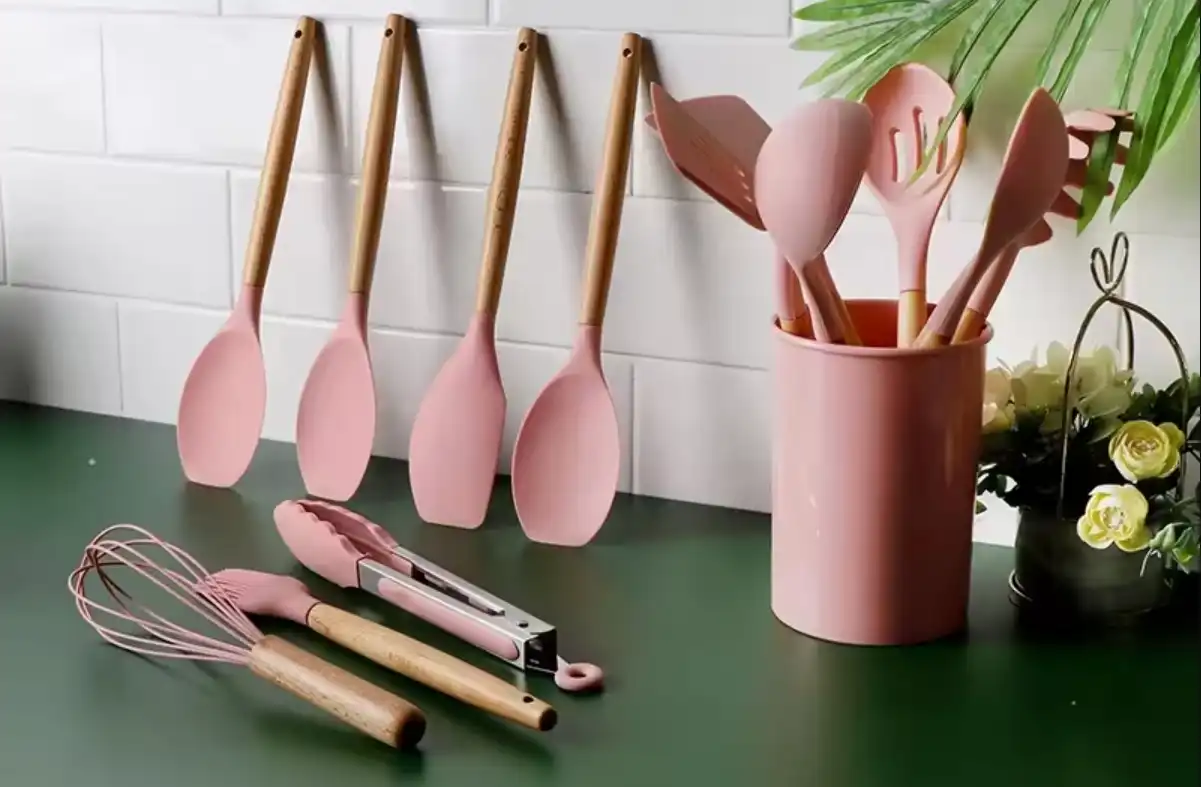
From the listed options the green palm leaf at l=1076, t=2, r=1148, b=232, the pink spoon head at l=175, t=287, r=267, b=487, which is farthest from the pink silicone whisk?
the green palm leaf at l=1076, t=2, r=1148, b=232

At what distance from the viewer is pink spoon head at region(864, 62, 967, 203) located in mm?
953

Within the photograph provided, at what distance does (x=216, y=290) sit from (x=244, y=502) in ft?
0.68

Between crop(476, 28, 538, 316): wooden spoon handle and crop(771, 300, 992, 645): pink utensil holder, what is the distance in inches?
10.9

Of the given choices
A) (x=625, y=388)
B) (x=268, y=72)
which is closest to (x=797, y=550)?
(x=625, y=388)

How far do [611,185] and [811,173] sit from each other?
0.30 m

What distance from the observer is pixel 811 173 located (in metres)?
0.80

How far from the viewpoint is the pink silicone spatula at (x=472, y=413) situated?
1.12 meters

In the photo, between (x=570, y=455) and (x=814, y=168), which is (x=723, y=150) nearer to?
(x=814, y=168)

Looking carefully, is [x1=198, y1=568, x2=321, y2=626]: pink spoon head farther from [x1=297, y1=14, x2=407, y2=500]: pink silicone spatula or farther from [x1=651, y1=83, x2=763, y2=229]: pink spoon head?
[x1=651, y1=83, x2=763, y2=229]: pink spoon head

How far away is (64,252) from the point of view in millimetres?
1334

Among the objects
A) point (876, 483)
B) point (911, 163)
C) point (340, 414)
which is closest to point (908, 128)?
point (911, 163)

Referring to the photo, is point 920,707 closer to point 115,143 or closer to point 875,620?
point 875,620

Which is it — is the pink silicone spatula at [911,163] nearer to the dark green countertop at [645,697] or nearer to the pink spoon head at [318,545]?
the dark green countertop at [645,697]

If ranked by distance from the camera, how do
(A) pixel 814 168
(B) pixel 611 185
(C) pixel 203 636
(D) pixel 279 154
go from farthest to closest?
1. (D) pixel 279 154
2. (B) pixel 611 185
3. (C) pixel 203 636
4. (A) pixel 814 168
